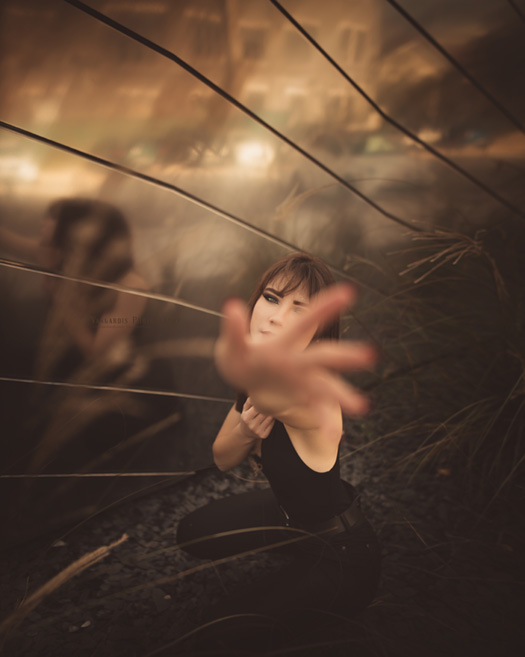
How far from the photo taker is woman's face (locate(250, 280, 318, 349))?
479 mm

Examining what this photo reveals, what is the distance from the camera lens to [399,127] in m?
0.73

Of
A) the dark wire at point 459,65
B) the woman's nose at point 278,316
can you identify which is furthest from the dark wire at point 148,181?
the dark wire at point 459,65

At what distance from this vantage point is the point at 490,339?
93cm

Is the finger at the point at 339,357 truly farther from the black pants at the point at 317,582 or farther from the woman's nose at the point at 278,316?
the black pants at the point at 317,582

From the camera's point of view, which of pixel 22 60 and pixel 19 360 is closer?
pixel 22 60

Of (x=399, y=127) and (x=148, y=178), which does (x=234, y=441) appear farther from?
(x=399, y=127)

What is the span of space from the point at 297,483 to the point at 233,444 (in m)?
0.10

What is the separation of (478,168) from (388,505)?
0.63 metres

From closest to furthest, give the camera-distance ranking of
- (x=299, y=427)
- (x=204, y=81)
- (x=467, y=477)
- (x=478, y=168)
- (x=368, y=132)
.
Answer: (x=299, y=427), (x=204, y=81), (x=368, y=132), (x=478, y=168), (x=467, y=477)

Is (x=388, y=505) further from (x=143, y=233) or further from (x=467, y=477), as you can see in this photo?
(x=143, y=233)

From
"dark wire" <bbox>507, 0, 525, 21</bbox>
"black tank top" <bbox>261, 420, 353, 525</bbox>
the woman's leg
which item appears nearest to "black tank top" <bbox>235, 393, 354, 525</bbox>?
"black tank top" <bbox>261, 420, 353, 525</bbox>

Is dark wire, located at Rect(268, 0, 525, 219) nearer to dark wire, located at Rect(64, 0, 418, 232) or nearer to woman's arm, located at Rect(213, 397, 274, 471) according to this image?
dark wire, located at Rect(64, 0, 418, 232)

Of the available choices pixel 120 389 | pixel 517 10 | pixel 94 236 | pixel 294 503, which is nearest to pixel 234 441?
pixel 294 503

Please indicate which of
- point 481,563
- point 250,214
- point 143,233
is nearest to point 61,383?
point 143,233
